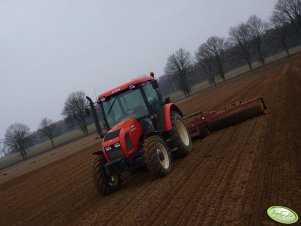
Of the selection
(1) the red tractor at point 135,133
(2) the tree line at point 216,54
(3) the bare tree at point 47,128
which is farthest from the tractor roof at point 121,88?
(3) the bare tree at point 47,128

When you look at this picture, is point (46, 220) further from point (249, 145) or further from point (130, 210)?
point (249, 145)

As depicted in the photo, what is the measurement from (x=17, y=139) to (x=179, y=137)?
231 ft

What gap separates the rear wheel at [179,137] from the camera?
9617mm

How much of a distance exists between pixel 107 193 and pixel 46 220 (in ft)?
5.00

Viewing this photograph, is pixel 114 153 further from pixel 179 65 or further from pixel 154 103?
pixel 179 65

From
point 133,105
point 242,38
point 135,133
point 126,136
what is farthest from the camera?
point 242,38

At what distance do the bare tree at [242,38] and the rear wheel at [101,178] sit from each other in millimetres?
67766

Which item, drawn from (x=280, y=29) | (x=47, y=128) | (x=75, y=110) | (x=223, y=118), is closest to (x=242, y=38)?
(x=280, y=29)

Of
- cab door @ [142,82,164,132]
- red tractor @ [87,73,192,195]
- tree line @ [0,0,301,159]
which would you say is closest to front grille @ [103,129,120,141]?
red tractor @ [87,73,192,195]

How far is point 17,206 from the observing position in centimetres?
1191

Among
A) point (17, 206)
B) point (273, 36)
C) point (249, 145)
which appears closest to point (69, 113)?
point (273, 36)

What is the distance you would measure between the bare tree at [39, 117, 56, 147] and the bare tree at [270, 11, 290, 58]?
5268 centimetres

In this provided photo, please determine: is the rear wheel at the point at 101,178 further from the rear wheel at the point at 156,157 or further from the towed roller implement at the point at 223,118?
the towed roller implement at the point at 223,118

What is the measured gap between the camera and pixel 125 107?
9312 millimetres
